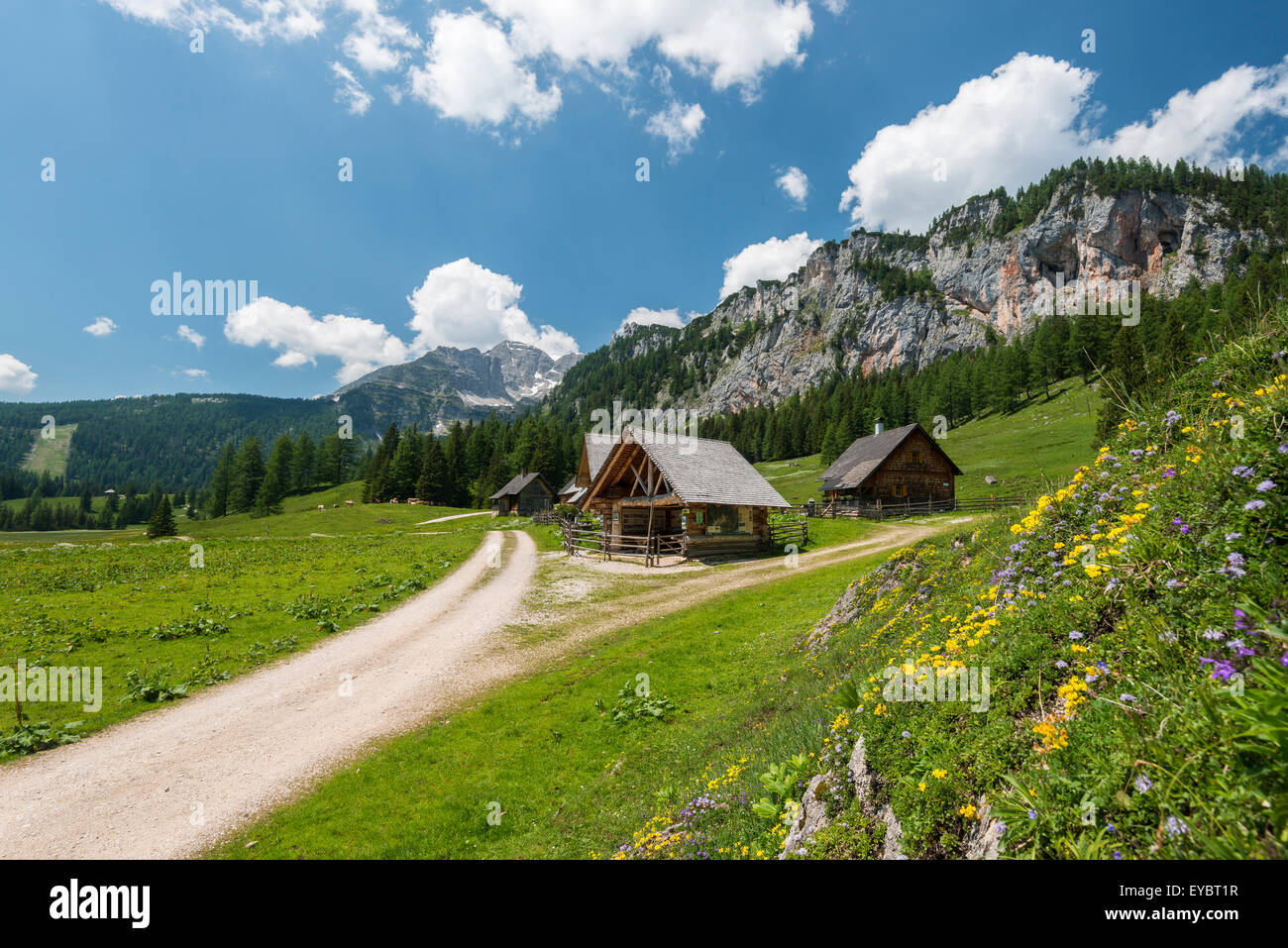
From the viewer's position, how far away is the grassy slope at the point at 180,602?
13.3m

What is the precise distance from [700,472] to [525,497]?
51.3m

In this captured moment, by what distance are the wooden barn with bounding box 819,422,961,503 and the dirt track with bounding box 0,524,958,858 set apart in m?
39.1

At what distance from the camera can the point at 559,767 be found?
864 cm

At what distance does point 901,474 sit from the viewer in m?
51.2

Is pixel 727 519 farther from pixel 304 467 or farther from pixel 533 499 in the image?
pixel 304 467

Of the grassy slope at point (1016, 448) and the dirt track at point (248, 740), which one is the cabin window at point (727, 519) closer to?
the dirt track at point (248, 740)

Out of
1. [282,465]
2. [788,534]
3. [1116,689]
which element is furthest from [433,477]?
[1116,689]

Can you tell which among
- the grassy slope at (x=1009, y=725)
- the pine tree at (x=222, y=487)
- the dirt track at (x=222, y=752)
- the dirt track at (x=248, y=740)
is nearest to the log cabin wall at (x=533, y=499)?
the pine tree at (x=222, y=487)

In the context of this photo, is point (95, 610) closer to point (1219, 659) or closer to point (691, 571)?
point (691, 571)

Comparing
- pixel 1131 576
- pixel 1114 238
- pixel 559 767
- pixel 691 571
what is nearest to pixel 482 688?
pixel 559 767

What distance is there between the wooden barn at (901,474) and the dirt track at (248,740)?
3908cm
